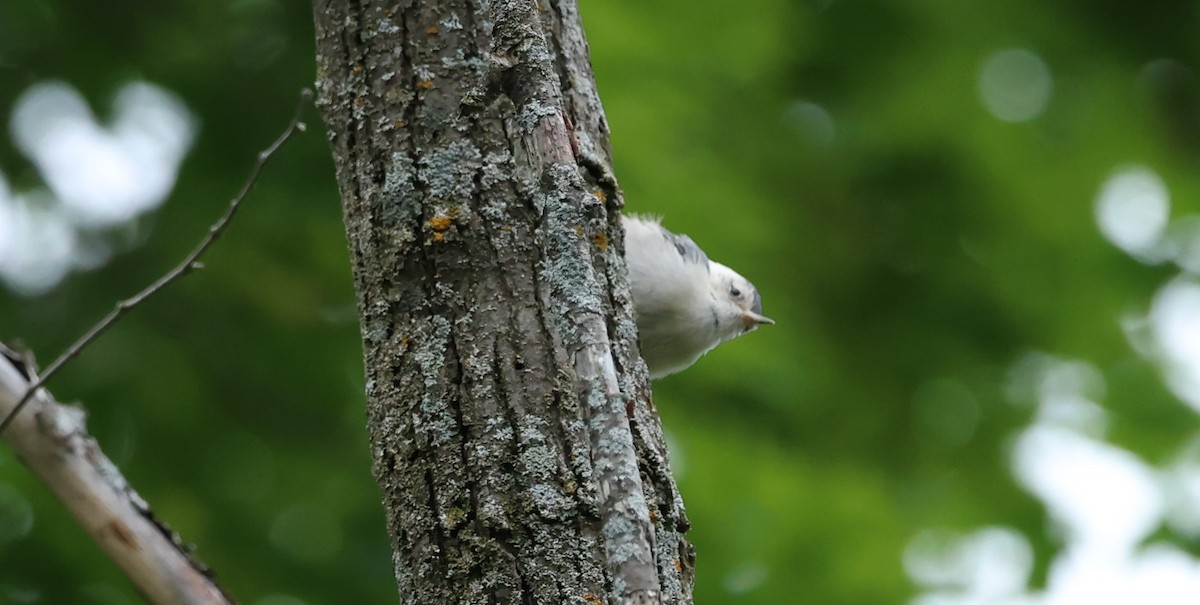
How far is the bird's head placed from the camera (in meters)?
4.61

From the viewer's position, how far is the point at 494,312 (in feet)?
6.32

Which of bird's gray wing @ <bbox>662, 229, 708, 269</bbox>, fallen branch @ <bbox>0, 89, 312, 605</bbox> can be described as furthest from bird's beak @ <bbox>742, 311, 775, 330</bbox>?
fallen branch @ <bbox>0, 89, 312, 605</bbox>

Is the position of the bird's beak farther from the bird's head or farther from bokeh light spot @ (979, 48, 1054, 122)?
bokeh light spot @ (979, 48, 1054, 122)

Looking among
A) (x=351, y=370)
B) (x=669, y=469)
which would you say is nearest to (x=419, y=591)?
(x=669, y=469)

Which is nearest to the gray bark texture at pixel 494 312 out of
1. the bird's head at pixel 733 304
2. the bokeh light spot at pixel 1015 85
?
the bird's head at pixel 733 304

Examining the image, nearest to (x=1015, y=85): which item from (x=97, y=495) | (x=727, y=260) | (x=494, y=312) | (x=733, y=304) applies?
(x=727, y=260)

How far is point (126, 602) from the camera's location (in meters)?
4.38

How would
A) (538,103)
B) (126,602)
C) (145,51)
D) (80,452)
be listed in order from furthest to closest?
(145,51) < (126,602) < (80,452) < (538,103)

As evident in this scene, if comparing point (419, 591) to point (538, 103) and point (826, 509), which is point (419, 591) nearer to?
point (538, 103)

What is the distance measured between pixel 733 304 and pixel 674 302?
1.22 feet

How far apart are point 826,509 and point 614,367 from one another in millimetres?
2972

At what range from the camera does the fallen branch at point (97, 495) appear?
267cm

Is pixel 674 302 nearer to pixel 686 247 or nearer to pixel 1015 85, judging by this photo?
pixel 686 247

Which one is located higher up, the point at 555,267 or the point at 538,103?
the point at 538,103
